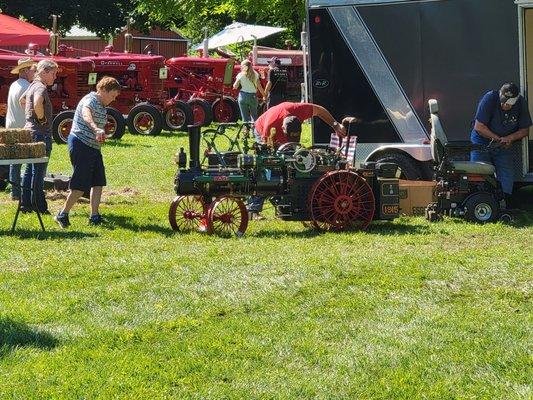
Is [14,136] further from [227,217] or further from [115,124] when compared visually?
[115,124]

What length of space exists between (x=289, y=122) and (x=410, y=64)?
187 centimetres

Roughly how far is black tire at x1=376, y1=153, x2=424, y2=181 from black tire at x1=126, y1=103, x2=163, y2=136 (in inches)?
354

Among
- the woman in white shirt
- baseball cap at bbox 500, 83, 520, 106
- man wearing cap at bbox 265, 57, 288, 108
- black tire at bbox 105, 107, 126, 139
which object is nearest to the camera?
baseball cap at bbox 500, 83, 520, 106

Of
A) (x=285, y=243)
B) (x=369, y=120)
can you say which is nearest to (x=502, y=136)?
(x=369, y=120)

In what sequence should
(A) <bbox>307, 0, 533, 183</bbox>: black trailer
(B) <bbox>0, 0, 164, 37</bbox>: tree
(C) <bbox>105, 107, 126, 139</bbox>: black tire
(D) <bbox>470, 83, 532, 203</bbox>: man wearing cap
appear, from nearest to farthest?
(D) <bbox>470, 83, 532, 203</bbox>: man wearing cap
(A) <bbox>307, 0, 533, 183</bbox>: black trailer
(C) <bbox>105, 107, 126, 139</bbox>: black tire
(B) <bbox>0, 0, 164, 37</bbox>: tree

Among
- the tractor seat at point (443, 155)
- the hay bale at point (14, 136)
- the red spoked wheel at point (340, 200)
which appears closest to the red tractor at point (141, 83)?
the tractor seat at point (443, 155)

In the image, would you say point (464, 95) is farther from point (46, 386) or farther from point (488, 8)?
point (46, 386)

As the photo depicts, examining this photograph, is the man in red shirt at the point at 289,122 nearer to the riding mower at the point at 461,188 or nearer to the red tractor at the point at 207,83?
the riding mower at the point at 461,188

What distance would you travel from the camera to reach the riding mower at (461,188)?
33.8 feet

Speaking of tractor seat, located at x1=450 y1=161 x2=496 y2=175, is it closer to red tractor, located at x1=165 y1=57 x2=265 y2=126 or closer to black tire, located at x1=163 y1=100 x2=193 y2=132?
black tire, located at x1=163 y1=100 x2=193 y2=132

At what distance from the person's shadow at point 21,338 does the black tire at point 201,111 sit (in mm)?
15423

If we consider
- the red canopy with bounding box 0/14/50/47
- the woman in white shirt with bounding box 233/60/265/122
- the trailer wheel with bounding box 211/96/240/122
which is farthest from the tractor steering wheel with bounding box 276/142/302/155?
the trailer wheel with bounding box 211/96/240/122

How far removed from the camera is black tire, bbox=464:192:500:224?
1030 centimetres

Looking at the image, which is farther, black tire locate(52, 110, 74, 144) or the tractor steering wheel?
black tire locate(52, 110, 74, 144)
